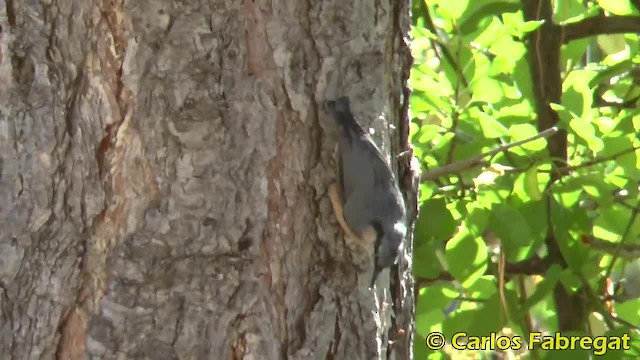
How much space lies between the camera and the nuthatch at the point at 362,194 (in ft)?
2.12

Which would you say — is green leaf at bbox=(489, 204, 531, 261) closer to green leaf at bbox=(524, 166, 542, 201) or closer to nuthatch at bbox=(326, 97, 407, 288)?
green leaf at bbox=(524, 166, 542, 201)

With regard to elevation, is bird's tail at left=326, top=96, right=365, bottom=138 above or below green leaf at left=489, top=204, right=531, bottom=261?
below

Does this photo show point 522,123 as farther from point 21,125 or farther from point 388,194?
point 21,125

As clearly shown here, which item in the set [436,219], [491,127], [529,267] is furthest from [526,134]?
[529,267]

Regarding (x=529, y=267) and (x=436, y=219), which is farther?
(x=529, y=267)

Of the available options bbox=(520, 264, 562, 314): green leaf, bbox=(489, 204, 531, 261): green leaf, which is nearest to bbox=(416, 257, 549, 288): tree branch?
bbox=(520, 264, 562, 314): green leaf

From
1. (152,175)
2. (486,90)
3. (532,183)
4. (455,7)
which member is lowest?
(152,175)

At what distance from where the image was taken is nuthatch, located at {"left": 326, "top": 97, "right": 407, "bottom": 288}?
646mm

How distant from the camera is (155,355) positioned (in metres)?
0.62

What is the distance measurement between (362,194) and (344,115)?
6 centimetres

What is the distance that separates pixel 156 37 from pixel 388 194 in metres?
0.20

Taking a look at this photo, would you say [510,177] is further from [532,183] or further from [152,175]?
[152,175]

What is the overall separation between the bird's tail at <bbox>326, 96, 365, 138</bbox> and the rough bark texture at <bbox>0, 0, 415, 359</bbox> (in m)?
0.02

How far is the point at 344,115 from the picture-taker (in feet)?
2.13
